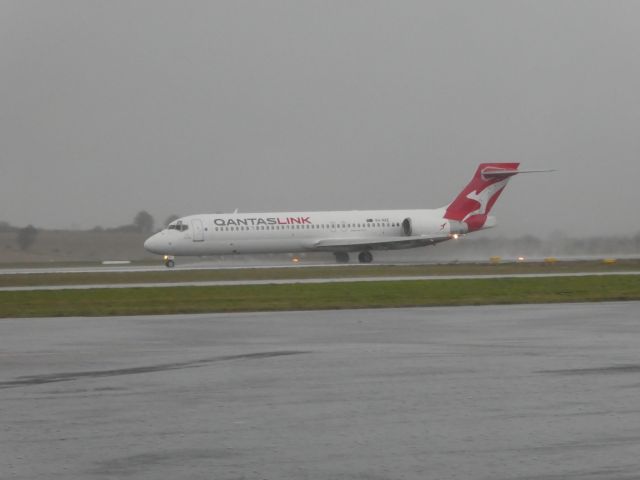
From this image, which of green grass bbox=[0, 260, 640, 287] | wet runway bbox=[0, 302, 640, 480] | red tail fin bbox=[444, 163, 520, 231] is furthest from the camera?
red tail fin bbox=[444, 163, 520, 231]

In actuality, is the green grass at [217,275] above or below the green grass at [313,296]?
above

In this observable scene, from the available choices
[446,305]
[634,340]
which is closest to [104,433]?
[634,340]

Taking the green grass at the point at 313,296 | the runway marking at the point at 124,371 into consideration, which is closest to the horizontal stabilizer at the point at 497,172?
the green grass at the point at 313,296

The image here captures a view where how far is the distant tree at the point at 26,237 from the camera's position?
80125 mm

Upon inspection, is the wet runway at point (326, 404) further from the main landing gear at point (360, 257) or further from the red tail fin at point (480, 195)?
the red tail fin at point (480, 195)

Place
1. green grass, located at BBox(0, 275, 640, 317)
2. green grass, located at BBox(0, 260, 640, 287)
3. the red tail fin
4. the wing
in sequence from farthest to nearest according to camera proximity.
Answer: the red tail fin, the wing, green grass, located at BBox(0, 260, 640, 287), green grass, located at BBox(0, 275, 640, 317)

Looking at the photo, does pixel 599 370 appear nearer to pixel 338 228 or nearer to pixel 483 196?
pixel 338 228

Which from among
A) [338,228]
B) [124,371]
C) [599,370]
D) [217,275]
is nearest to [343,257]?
[338,228]

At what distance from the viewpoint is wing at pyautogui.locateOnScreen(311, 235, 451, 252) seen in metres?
69.2

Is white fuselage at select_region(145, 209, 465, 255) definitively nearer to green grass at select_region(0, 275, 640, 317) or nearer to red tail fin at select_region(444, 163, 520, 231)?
red tail fin at select_region(444, 163, 520, 231)

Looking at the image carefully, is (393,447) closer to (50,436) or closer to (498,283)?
(50,436)

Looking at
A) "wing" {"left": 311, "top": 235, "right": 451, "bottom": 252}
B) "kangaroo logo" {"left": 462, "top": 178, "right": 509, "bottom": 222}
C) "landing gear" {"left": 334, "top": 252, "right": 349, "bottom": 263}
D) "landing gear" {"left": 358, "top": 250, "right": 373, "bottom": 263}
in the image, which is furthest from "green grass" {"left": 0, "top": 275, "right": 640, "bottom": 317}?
"kangaroo logo" {"left": 462, "top": 178, "right": 509, "bottom": 222}

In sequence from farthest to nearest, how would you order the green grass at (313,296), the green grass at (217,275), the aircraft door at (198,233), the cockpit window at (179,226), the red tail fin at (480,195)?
the red tail fin at (480,195), the cockpit window at (179,226), the aircraft door at (198,233), the green grass at (217,275), the green grass at (313,296)

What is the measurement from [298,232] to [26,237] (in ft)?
77.3
